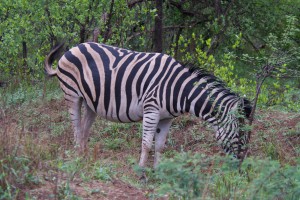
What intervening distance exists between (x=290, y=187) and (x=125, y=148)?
422 cm

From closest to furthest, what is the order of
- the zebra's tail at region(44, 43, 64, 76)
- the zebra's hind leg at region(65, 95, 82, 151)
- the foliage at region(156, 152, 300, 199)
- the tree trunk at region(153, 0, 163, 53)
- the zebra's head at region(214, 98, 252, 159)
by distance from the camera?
1. the foliage at region(156, 152, 300, 199)
2. the zebra's head at region(214, 98, 252, 159)
3. the zebra's hind leg at region(65, 95, 82, 151)
4. the zebra's tail at region(44, 43, 64, 76)
5. the tree trunk at region(153, 0, 163, 53)

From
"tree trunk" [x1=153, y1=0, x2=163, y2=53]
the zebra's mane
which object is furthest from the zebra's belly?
"tree trunk" [x1=153, y1=0, x2=163, y2=53]

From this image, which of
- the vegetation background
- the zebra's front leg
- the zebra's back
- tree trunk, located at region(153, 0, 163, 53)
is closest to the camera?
the vegetation background

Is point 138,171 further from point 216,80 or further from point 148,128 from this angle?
point 216,80

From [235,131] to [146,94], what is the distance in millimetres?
1321

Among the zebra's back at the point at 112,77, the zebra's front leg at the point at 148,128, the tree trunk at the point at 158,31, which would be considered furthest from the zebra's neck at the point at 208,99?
the tree trunk at the point at 158,31

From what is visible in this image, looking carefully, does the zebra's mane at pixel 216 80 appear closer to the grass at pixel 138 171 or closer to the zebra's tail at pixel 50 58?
the grass at pixel 138 171

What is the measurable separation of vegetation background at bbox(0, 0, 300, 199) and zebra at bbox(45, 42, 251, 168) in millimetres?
366

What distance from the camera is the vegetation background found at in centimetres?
492

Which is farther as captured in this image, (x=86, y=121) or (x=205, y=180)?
(x=86, y=121)

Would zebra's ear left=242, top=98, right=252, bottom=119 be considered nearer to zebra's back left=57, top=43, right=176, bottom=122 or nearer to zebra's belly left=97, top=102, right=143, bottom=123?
zebra's back left=57, top=43, right=176, bottom=122

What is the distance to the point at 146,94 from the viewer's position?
792cm

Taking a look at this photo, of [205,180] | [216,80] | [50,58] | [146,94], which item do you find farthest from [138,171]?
[50,58]

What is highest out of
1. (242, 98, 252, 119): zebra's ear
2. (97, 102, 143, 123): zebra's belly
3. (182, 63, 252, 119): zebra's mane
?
(182, 63, 252, 119): zebra's mane
